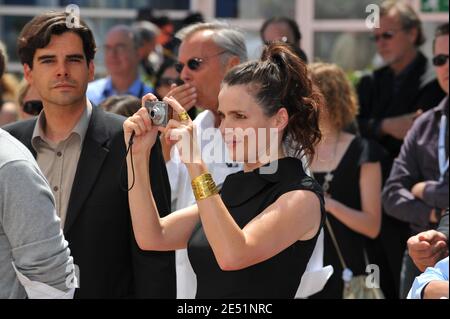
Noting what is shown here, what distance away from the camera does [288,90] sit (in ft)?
11.5

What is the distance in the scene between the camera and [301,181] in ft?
11.2

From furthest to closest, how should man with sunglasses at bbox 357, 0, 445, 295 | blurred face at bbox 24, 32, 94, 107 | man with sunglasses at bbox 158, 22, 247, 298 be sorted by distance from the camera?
man with sunglasses at bbox 357, 0, 445, 295
man with sunglasses at bbox 158, 22, 247, 298
blurred face at bbox 24, 32, 94, 107

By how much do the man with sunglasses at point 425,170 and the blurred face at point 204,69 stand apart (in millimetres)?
1387

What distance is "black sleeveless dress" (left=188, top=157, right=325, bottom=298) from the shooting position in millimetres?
3348

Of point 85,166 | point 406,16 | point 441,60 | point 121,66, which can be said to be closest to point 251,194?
point 85,166

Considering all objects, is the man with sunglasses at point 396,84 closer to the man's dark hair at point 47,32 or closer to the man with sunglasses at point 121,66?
the man with sunglasses at point 121,66

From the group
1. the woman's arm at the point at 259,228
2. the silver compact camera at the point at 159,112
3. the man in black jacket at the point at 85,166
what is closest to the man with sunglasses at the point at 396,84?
the man in black jacket at the point at 85,166

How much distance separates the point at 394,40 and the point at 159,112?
11.4ft

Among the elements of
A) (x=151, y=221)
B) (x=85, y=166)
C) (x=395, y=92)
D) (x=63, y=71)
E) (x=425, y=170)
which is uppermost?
(x=63, y=71)

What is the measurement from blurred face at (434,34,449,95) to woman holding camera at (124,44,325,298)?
83.7 inches

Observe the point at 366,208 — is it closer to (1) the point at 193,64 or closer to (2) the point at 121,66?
A: (1) the point at 193,64

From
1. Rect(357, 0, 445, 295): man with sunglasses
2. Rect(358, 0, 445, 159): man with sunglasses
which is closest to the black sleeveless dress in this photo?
Rect(357, 0, 445, 295): man with sunglasses

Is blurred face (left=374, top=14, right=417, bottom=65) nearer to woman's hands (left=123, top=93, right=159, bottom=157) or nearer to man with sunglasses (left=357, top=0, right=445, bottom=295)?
man with sunglasses (left=357, top=0, right=445, bottom=295)

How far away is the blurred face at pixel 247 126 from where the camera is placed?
3.41 m
